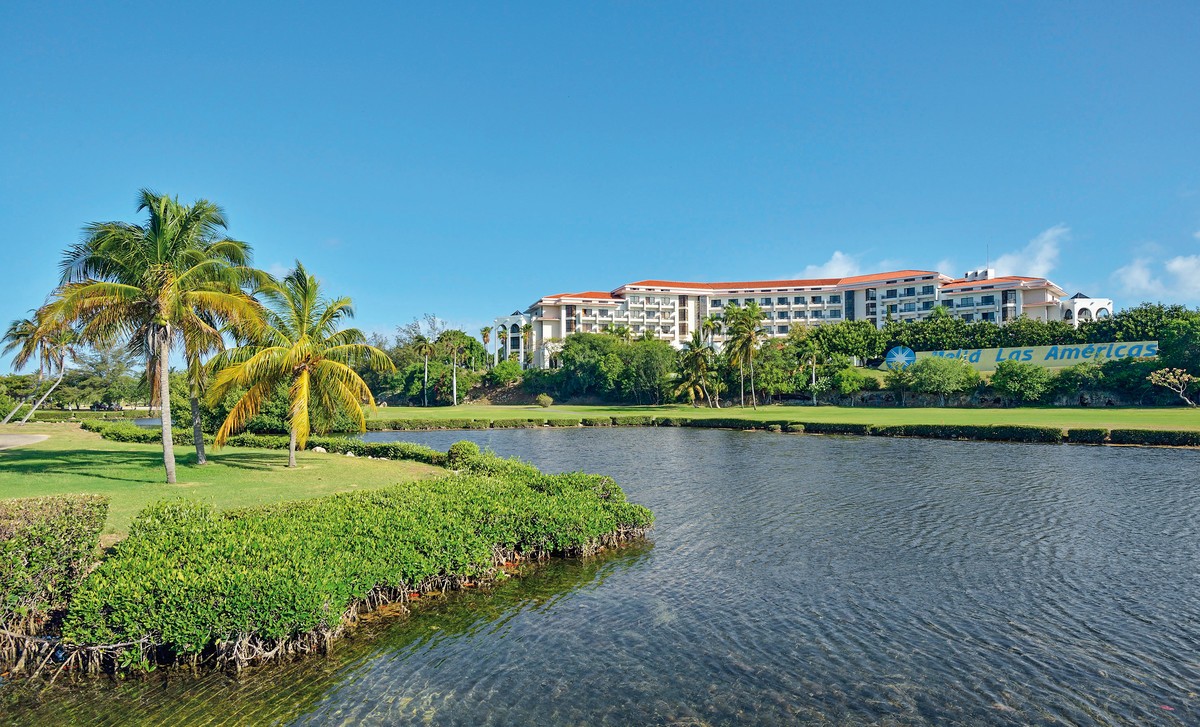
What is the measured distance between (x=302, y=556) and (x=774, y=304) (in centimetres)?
15465

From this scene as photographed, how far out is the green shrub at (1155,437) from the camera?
141ft

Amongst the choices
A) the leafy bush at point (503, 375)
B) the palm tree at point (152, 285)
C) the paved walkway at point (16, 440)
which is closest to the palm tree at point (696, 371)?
the leafy bush at point (503, 375)

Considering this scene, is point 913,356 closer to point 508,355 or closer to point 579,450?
point 579,450

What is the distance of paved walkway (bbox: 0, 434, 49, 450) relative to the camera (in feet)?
113

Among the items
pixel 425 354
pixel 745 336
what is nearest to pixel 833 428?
pixel 745 336

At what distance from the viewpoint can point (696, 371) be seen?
88.8 metres

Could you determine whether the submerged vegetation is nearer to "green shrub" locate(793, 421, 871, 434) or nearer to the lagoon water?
the lagoon water

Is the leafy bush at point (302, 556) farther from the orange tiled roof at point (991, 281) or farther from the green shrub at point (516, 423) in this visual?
the orange tiled roof at point (991, 281)

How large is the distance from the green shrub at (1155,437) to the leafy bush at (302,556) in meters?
42.2

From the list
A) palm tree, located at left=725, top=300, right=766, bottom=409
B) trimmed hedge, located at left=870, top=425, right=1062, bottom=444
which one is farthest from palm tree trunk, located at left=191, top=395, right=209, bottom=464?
palm tree, located at left=725, top=300, right=766, bottom=409

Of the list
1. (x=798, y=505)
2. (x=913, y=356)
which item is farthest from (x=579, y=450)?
(x=913, y=356)

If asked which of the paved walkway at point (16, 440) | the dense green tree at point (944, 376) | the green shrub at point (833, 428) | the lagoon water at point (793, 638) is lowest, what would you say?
the lagoon water at point (793, 638)

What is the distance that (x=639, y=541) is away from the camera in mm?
19812

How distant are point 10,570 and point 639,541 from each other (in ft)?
45.4
